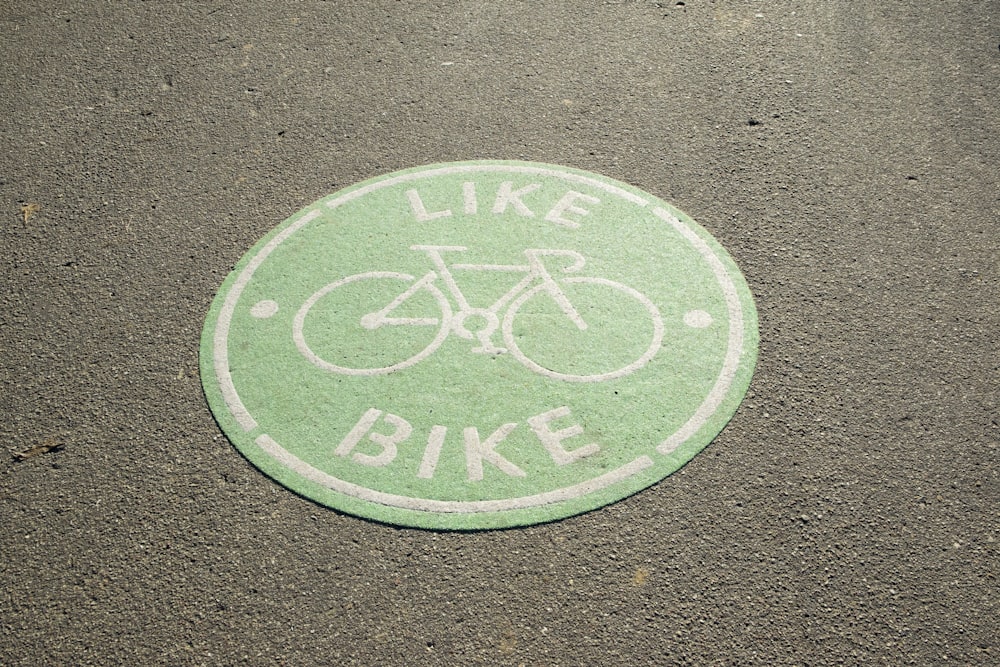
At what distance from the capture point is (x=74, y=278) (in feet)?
18.3

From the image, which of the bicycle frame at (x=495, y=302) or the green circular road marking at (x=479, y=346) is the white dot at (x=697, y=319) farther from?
the bicycle frame at (x=495, y=302)

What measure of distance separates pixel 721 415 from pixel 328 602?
208cm

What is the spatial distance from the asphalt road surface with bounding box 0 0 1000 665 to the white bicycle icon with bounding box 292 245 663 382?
0.65 meters

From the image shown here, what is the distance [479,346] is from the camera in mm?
A: 4977

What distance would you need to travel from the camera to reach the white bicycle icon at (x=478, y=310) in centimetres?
491

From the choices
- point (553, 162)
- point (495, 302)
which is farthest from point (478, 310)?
point (553, 162)

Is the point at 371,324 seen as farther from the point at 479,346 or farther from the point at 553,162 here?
the point at 553,162

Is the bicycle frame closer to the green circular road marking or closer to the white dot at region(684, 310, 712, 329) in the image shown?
the green circular road marking

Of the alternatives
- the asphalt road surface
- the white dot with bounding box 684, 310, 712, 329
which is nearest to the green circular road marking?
the white dot with bounding box 684, 310, 712, 329

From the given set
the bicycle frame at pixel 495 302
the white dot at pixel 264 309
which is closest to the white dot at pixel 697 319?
the bicycle frame at pixel 495 302

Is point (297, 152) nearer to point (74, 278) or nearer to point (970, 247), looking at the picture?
point (74, 278)

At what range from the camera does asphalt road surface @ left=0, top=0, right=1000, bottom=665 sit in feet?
12.7

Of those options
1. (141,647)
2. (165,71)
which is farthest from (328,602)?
(165,71)

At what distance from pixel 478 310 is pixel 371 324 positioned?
0.60 m
